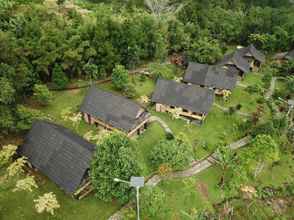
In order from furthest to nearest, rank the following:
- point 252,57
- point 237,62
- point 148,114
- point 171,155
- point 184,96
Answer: point 252,57
point 237,62
point 184,96
point 148,114
point 171,155

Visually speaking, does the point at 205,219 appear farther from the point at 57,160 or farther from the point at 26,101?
the point at 26,101

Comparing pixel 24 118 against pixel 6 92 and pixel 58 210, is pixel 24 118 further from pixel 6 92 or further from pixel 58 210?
pixel 58 210

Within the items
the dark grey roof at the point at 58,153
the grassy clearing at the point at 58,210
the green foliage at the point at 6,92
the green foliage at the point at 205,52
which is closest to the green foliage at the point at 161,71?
the green foliage at the point at 205,52

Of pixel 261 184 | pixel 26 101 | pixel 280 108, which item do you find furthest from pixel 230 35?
pixel 26 101

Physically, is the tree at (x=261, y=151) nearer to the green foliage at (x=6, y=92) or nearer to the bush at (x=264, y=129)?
the bush at (x=264, y=129)

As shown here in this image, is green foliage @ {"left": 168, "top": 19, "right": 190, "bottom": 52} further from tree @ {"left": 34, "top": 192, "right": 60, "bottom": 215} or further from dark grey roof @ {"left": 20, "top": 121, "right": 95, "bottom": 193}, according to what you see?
tree @ {"left": 34, "top": 192, "right": 60, "bottom": 215}

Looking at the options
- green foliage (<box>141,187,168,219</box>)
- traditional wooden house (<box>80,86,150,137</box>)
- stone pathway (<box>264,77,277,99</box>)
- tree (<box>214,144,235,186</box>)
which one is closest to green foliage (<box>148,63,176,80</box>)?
traditional wooden house (<box>80,86,150,137</box>)

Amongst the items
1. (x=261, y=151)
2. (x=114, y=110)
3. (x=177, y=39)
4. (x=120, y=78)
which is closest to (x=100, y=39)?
(x=120, y=78)
